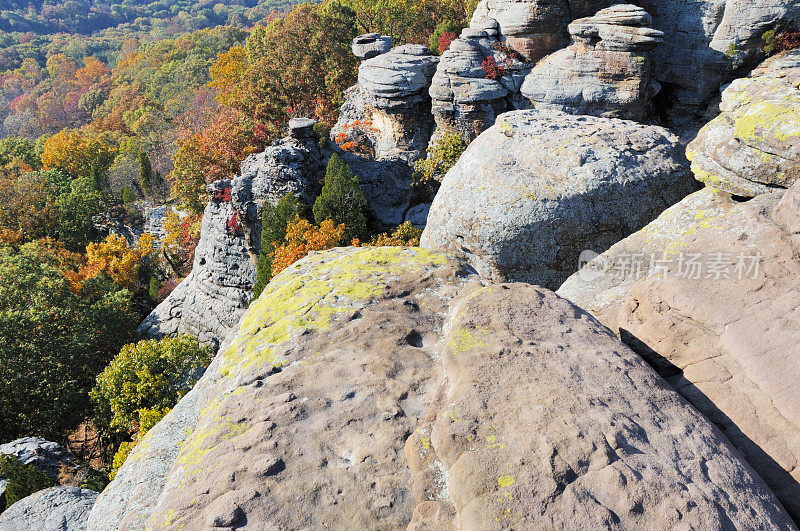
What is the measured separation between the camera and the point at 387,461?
4191mm

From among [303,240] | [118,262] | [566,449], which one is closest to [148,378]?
[303,240]

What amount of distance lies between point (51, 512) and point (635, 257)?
13.2 m

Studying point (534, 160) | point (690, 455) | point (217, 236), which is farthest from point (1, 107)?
point (690, 455)

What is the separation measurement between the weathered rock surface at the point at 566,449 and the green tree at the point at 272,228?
542 inches

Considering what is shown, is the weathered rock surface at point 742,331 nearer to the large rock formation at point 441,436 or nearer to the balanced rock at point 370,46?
the large rock formation at point 441,436

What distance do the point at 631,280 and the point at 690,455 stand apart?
436cm

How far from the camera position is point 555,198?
33.0 ft

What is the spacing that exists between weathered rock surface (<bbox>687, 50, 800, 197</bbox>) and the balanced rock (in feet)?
65.8

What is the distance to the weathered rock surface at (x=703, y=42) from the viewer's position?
21.8m

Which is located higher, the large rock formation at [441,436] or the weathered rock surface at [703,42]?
the large rock formation at [441,436]

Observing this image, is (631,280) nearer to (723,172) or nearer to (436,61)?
(723,172)

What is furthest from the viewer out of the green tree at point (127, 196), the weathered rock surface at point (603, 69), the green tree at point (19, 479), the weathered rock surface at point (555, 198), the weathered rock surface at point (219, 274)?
the green tree at point (127, 196)

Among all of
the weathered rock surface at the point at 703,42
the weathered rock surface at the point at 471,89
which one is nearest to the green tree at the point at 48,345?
the weathered rock surface at the point at 471,89

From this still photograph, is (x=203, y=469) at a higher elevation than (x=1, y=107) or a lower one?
higher
